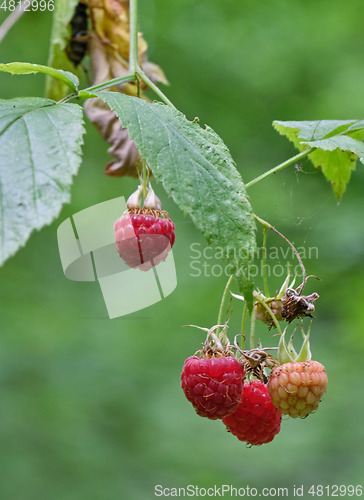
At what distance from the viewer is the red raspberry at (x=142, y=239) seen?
103 centimetres

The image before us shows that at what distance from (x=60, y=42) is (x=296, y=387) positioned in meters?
1.21

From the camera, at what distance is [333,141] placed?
1169 millimetres

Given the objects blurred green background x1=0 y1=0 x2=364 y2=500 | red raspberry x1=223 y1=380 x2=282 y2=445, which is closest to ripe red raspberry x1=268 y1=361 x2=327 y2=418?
red raspberry x1=223 y1=380 x2=282 y2=445

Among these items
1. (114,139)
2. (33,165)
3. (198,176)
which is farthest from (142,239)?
(114,139)

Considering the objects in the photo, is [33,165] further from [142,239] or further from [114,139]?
[114,139]

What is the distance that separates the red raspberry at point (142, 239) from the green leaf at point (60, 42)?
75cm

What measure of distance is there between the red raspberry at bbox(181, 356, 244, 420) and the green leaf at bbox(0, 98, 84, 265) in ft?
1.66

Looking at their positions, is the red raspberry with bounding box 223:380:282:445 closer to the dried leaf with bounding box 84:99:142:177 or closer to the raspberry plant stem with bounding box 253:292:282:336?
the raspberry plant stem with bounding box 253:292:282:336

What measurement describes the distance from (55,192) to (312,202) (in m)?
3.01

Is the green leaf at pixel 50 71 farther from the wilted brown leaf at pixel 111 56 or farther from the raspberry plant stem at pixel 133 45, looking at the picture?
the wilted brown leaf at pixel 111 56

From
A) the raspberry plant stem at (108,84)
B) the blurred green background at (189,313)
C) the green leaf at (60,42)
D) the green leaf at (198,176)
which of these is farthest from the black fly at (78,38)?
the blurred green background at (189,313)

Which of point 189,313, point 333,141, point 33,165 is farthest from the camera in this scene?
point 189,313

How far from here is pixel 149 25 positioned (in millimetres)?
3783

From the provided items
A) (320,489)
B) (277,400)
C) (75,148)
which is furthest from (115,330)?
(75,148)
